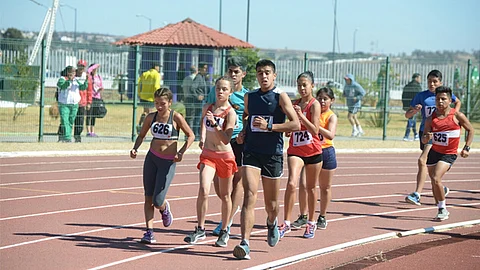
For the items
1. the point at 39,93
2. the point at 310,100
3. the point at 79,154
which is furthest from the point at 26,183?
the point at 39,93

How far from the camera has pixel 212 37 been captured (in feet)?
128

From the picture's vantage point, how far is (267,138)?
30.0ft

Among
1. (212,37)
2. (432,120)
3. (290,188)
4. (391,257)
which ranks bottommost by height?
(391,257)

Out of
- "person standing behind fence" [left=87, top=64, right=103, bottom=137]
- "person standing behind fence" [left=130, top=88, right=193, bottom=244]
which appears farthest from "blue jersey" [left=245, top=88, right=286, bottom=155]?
"person standing behind fence" [left=87, top=64, right=103, bottom=137]

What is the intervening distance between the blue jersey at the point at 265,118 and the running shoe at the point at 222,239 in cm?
106

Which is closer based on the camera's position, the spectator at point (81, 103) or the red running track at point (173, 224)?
the red running track at point (173, 224)

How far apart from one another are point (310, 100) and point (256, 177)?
158 cm

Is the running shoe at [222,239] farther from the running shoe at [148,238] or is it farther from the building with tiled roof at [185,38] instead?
the building with tiled roof at [185,38]

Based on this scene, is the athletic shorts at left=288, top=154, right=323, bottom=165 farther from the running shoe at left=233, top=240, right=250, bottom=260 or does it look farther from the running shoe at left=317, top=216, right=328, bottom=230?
the running shoe at left=233, top=240, right=250, bottom=260

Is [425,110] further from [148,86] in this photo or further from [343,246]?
[148,86]

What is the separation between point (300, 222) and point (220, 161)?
6.23 ft

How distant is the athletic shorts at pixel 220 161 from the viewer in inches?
380

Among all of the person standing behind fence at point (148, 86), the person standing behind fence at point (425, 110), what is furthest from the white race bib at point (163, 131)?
the person standing behind fence at point (148, 86)

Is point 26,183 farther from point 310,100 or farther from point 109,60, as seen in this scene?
point 109,60
